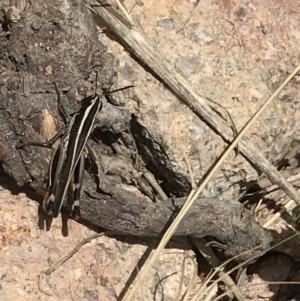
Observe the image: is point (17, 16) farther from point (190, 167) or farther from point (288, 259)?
point (288, 259)

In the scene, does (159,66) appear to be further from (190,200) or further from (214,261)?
(214,261)

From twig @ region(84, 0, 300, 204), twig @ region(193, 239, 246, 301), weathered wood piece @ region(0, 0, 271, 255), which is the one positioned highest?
twig @ region(84, 0, 300, 204)

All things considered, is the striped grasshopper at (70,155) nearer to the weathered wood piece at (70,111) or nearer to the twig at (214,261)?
the weathered wood piece at (70,111)

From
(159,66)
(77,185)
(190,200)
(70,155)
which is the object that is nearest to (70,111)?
(70,155)

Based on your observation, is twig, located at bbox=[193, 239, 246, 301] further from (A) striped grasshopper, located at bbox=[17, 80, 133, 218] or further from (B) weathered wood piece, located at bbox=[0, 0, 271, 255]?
(A) striped grasshopper, located at bbox=[17, 80, 133, 218]

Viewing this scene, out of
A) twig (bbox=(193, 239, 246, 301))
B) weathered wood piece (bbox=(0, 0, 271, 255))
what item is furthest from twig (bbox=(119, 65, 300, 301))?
twig (bbox=(193, 239, 246, 301))

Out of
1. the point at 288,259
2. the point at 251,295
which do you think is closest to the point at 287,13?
the point at 288,259

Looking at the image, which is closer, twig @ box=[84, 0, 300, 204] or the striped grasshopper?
the striped grasshopper

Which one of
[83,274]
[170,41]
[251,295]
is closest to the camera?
[83,274]
